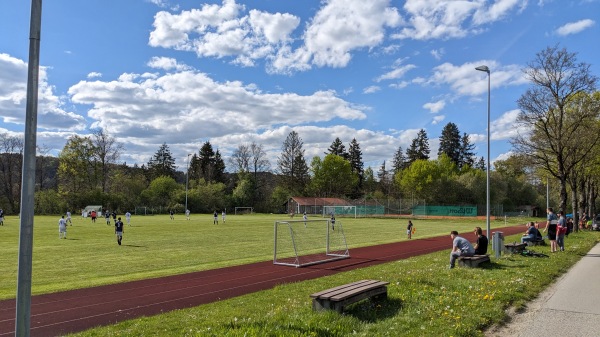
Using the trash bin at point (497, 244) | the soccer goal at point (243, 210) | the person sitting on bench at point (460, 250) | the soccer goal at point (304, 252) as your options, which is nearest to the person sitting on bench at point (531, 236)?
the trash bin at point (497, 244)

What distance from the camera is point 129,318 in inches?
350

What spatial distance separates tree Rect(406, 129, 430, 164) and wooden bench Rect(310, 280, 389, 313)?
108m

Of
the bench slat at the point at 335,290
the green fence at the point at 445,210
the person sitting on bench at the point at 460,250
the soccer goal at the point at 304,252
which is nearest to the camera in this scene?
the bench slat at the point at 335,290

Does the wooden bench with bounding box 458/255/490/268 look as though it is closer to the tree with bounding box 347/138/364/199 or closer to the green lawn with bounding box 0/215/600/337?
the green lawn with bounding box 0/215/600/337

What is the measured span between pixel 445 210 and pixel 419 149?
4165 centimetres

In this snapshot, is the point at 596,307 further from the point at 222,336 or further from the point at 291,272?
the point at 291,272

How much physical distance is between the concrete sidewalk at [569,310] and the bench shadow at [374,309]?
6.65 ft

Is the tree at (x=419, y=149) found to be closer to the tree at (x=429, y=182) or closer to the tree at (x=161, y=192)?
the tree at (x=429, y=182)

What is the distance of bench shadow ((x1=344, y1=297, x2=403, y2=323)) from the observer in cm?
758

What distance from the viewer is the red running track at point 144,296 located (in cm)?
880

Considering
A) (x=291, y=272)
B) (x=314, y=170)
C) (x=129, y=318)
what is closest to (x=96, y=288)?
(x=129, y=318)

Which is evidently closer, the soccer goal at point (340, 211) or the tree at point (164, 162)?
the soccer goal at point (340, 211)

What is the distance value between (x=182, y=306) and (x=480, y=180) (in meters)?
87.3

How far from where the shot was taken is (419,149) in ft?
374
